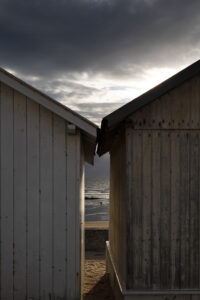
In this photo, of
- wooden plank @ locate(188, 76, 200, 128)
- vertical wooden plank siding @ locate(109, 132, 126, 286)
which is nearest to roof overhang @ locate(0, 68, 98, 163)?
vertical wooden plank siding @ locate(109, 132, 126, 286)

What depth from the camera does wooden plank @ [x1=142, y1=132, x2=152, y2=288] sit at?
210 inches

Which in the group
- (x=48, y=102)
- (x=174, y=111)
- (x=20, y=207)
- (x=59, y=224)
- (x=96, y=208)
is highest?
(x=48, y=102)

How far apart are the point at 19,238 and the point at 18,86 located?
2.64 meters

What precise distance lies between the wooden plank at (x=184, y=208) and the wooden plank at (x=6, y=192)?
3.02 metres

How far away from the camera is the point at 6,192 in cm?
539

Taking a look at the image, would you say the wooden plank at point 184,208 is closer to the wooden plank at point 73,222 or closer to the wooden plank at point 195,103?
the wooden plank at point 195,103

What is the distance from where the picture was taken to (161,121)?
5.38 m

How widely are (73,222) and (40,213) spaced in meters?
0.60

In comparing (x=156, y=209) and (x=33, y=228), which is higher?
(x=156, y=209)

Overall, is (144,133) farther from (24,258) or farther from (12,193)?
(24,258)

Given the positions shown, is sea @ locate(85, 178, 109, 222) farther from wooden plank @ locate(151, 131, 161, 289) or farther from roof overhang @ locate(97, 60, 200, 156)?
roof overhang @ locate(97, 60, 200, 156)

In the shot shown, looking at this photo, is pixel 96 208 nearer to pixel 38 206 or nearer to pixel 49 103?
pixel 38 206

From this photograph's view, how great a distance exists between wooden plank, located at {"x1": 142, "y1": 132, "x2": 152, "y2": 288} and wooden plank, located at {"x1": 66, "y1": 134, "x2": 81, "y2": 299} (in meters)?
1.16

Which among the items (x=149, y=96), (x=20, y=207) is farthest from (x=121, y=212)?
(x=149, y=96)
